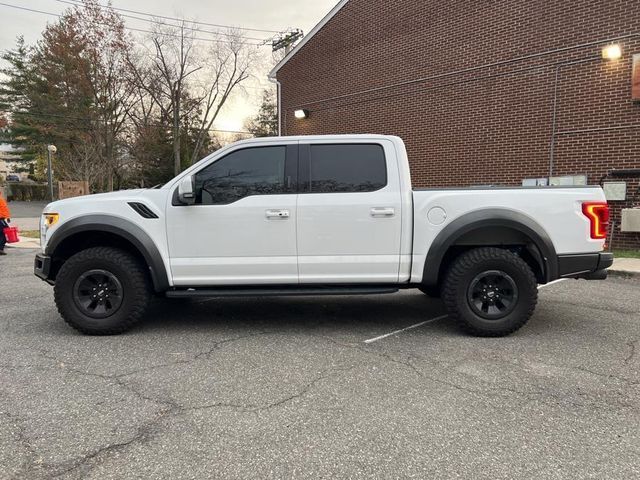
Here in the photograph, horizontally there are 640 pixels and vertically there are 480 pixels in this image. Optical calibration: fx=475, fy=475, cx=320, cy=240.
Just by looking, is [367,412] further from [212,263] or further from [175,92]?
[175,92]

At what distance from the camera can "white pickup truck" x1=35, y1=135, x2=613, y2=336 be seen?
14.7ft

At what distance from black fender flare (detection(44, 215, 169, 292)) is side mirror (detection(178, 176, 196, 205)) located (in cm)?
51

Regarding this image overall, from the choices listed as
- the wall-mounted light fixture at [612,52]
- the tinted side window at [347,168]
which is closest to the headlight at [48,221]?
the tinted side window at [347,168]

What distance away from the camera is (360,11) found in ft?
49.0

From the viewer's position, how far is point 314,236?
4.54 metres

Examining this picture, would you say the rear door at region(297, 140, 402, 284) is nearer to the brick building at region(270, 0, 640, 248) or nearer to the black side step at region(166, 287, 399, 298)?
the black side step at region(166, 287, 399, 298)

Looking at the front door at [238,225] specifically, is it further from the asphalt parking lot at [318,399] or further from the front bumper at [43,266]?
the front bumper at [43,266]

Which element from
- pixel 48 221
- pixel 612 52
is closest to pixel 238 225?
pixel 48 221

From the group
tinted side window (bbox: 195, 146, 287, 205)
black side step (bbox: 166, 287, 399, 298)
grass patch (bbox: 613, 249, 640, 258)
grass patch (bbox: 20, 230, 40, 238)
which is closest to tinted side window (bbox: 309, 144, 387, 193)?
tinted side window (bbox: 195, 146, 287, 205)

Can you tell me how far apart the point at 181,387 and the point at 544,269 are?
3455 mm

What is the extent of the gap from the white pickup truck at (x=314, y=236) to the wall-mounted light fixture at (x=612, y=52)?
6902 millimetres

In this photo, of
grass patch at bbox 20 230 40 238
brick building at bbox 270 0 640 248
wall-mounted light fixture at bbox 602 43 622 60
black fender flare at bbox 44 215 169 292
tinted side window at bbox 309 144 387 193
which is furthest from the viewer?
grass patch at bbox 20 230 40 238

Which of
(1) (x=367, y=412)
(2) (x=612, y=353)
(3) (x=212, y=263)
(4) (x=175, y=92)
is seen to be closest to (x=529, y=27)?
(2) (x=612, y=353)

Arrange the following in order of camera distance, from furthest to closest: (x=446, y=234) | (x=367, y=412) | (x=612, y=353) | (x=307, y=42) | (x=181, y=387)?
(x=307, y=42) < (x=446, y=234) < (x=612, y=353) < (x=181, y=387) < (x=367, y=412)
